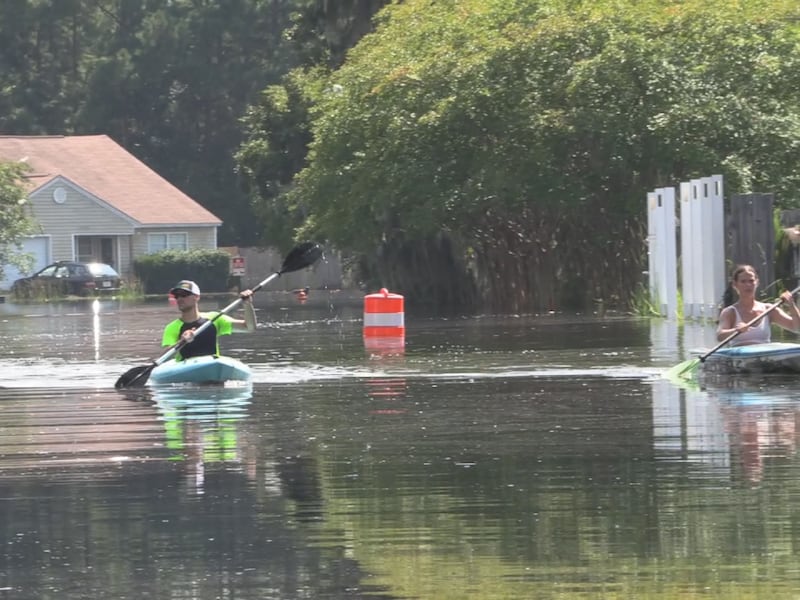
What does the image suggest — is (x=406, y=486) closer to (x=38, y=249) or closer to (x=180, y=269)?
(x=180, y=269)

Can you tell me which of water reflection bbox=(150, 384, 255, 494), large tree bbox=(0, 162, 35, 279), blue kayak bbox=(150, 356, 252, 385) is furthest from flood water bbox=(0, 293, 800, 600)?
large tree bbox=(0, 162, 35, 279)

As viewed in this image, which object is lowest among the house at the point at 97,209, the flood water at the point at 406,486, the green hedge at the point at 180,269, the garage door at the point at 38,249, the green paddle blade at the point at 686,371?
the flood water at the point at 406,486

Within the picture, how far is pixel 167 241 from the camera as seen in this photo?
3258 inches

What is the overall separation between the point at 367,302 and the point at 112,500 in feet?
69.4

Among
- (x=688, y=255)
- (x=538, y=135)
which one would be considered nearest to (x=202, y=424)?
(x=688, y=255)

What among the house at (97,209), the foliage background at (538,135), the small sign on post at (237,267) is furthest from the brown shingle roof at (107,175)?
the foliage background at (538,135)

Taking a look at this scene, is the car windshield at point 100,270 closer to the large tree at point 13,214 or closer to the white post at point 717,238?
the large tree at point 13,214

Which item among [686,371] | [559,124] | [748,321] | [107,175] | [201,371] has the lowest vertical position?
[686,371]

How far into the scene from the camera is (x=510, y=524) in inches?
410

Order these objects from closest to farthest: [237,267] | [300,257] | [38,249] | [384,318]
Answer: [300,257], [384,318], [237,267], [38,249]

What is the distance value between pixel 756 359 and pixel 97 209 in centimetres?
6237

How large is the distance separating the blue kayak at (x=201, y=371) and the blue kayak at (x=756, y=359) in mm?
4523

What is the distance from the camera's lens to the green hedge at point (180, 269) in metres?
79.2

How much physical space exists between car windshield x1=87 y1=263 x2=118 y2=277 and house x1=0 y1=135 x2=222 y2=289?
2995 millimetres
